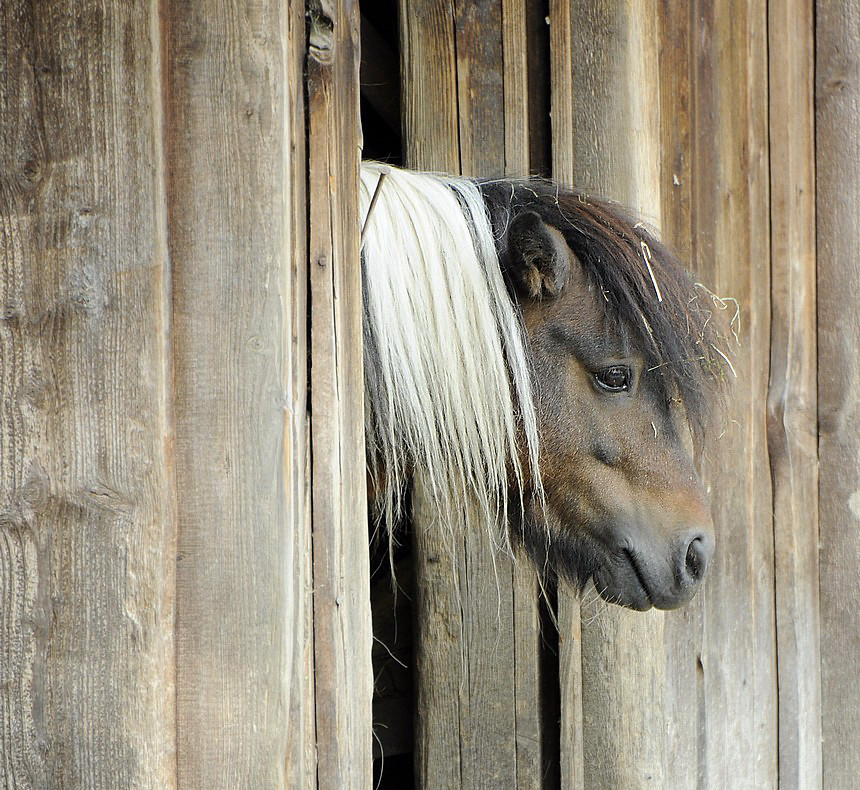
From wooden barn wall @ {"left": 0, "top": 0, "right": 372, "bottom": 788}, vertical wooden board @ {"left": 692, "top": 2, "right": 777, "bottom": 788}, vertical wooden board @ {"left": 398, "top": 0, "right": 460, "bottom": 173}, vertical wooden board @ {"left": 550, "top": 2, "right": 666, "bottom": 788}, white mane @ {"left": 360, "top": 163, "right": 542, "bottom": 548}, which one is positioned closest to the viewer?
wooden barn wall @ {"left": 0, "top": 0, "right": 372, "bottom": 788}

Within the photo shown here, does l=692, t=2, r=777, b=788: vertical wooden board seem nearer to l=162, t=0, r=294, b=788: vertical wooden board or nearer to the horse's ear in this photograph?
the horse's ear

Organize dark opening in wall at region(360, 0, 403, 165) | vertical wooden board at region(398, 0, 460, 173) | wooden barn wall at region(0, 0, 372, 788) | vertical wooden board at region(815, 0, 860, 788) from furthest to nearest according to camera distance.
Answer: vertical wooden board at region(815, 0, 860, 788), dark opening in wall at region(360, 0, 403, 165), vertical wooden board at region(398, 0, 460, 173), wooden barn wall at region(0, 0, 372, 788)

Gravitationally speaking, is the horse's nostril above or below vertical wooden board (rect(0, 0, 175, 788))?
below

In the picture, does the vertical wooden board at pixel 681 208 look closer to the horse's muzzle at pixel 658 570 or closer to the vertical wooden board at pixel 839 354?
the horse's muzzle at pixel 658 570

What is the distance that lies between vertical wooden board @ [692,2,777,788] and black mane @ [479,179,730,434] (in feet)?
1.27

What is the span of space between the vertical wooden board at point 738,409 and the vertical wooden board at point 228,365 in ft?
4.39

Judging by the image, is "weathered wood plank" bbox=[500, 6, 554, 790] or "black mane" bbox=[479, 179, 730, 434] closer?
"black mane" bbox=[479, 179, 730, 434]

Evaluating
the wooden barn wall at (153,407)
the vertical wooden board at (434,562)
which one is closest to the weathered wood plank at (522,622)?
the vertical wooden board at (434,562)

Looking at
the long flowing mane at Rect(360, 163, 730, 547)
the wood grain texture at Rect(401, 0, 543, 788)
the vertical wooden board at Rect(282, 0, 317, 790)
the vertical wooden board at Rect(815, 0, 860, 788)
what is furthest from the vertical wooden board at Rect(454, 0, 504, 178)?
the vertical wooden board at Rect(815, 0, 860, 788)

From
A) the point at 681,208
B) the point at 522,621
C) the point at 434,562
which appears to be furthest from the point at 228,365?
the point at 681,208

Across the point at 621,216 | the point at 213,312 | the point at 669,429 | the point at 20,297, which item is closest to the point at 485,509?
the point at 669,429

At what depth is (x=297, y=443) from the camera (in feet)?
3.50

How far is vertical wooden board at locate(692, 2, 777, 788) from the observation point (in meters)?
2.12

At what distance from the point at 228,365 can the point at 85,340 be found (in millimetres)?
166
